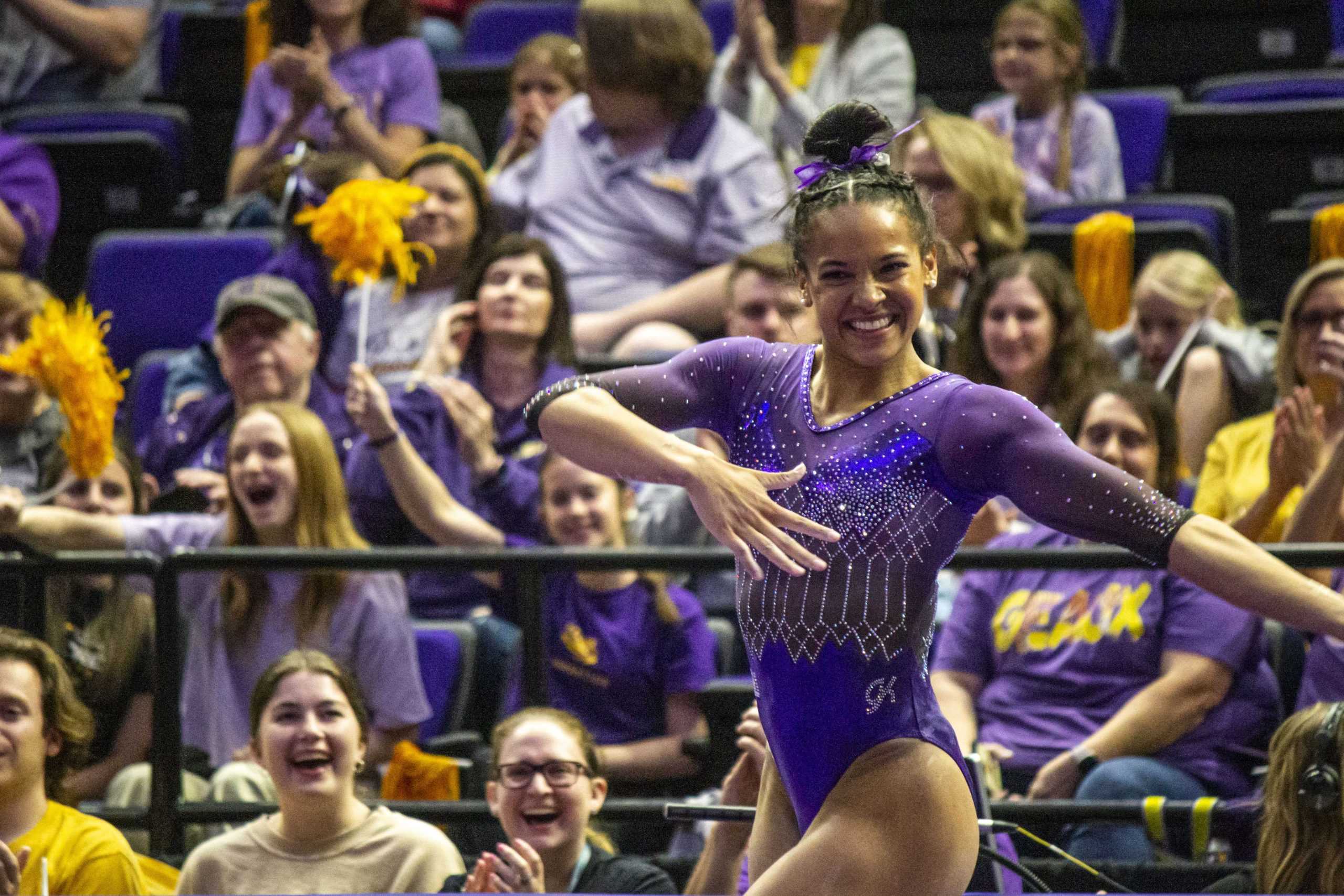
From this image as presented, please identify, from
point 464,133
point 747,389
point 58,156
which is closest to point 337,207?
point 464,133

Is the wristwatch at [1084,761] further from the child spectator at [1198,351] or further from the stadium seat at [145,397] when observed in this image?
the stadium seat at [145,397]

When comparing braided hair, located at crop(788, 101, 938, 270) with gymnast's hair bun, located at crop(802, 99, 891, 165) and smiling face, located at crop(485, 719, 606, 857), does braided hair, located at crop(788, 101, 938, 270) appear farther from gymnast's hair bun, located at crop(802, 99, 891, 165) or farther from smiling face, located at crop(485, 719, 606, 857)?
smiling face, located at crop(485, 719, 606, 857)

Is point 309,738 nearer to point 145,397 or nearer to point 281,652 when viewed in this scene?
point 281,652

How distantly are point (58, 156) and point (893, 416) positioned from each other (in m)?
4.52

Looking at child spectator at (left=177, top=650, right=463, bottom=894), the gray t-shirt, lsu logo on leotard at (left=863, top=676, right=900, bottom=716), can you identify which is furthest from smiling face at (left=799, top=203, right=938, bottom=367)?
the gray t-shirt

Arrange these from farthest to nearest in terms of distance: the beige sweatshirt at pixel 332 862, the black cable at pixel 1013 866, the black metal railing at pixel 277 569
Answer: the black metal railing at pixel 277 569, the beige sweatshirt at pixel 332 862, the black cable at pixel 1013 866

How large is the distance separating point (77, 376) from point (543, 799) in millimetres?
1606

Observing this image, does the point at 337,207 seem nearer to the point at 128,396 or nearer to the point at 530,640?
the point at 128,396

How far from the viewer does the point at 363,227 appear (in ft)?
15.2

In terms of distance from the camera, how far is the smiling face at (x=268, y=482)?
4109 millimetres

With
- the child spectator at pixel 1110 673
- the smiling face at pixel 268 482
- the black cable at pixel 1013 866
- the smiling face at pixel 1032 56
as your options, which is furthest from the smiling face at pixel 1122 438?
the smiling face at pixel 1032 56

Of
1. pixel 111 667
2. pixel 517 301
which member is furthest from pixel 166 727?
pixel 517 301

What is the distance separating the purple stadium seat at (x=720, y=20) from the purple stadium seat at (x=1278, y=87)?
1684 mm

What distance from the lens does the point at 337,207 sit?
15.3 feet
